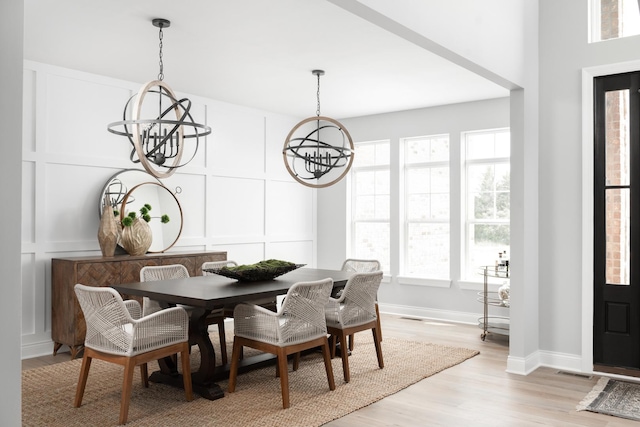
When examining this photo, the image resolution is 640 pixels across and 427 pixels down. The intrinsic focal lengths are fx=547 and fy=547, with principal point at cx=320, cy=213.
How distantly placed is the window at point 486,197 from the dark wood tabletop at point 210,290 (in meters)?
2.67

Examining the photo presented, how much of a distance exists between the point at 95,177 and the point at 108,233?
688 millimetres

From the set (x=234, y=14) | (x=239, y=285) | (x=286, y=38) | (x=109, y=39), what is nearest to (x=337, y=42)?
(x=286, y=38)

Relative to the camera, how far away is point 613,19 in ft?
14.8

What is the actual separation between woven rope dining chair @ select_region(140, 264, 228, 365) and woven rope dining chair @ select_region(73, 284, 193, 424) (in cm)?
64

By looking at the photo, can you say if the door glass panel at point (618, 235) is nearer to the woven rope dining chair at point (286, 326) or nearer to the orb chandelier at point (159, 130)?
the woven rope dining chair at point (286, 326)

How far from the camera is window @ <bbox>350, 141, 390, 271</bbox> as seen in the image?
7656 mm

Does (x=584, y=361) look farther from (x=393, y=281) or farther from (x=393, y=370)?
(x=393, y=281)

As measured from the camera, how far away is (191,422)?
339cm

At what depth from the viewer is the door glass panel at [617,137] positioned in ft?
14.4

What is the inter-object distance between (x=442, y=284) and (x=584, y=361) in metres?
2.53

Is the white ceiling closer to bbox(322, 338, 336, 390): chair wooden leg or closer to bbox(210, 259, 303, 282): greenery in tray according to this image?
bbox(210, 259, 303, 282): greenery in tray

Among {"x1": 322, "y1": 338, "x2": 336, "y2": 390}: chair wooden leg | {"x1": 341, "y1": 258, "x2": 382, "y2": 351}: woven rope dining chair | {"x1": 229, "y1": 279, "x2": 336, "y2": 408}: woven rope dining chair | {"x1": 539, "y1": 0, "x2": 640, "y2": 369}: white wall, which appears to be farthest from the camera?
{"x1": 341, "y1": 258, "x2": 382, "y2": 351}: woven rope dining chair

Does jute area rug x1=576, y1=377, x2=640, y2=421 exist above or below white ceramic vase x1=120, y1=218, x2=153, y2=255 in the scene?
below

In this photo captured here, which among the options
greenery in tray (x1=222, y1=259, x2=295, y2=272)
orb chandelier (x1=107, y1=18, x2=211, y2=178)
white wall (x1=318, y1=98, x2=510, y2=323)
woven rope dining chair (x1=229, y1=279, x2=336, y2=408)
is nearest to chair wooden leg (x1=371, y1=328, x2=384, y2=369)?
woven rope dining chair (x1=229, y1=279, x2=336, y2=408)
